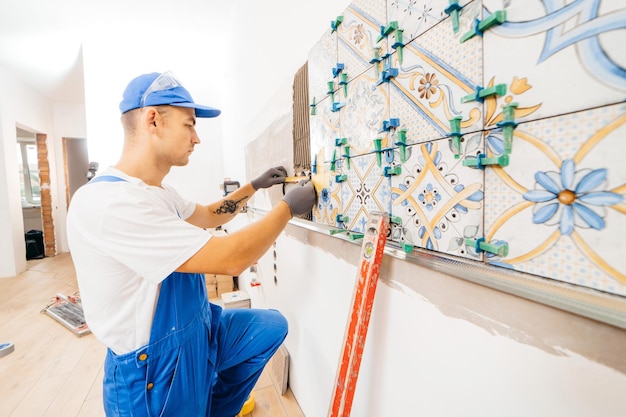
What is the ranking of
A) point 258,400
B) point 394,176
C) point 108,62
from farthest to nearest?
point 108,62 < point 258,400 < point 394,176

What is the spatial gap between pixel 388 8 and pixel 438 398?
3.06 feet

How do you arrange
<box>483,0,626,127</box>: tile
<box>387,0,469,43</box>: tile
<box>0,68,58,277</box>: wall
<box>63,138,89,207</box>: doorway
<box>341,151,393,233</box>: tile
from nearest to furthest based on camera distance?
1. <box>483,0,626,127</box>: tile
2. <box>387,0,469,43</box>: tile
3. <box>341,151,393,233</box>: tile
4. <box>0,68,58,277</box>: wall
5. <box>63,138,89,207</box>: doorway

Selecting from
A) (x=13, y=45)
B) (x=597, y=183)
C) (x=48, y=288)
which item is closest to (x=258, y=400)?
(x=597, y=183)

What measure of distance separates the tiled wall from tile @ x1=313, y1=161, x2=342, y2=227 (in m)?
0.20

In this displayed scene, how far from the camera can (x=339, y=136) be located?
0.99 metres

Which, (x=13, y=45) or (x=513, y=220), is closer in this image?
(x=513, y=220)

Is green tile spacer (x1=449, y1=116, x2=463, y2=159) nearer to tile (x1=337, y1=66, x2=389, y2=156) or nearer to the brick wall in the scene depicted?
tile (x1=337, y1=66, x2=389, y2=156)

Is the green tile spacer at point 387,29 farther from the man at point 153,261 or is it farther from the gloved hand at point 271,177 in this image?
the gloved hand at point 271,177

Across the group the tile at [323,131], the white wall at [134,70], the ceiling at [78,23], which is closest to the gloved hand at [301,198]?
the tile at [323,131]

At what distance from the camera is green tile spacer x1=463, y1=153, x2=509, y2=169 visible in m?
0.48

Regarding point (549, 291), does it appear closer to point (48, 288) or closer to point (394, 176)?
point (394, 176)

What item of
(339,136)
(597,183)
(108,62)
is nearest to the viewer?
(597,183)

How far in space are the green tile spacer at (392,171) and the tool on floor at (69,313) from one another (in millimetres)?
3094

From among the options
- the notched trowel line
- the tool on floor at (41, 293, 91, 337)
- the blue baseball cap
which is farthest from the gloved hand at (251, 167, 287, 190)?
the tool on floor at (41, 293, 91, 337)
